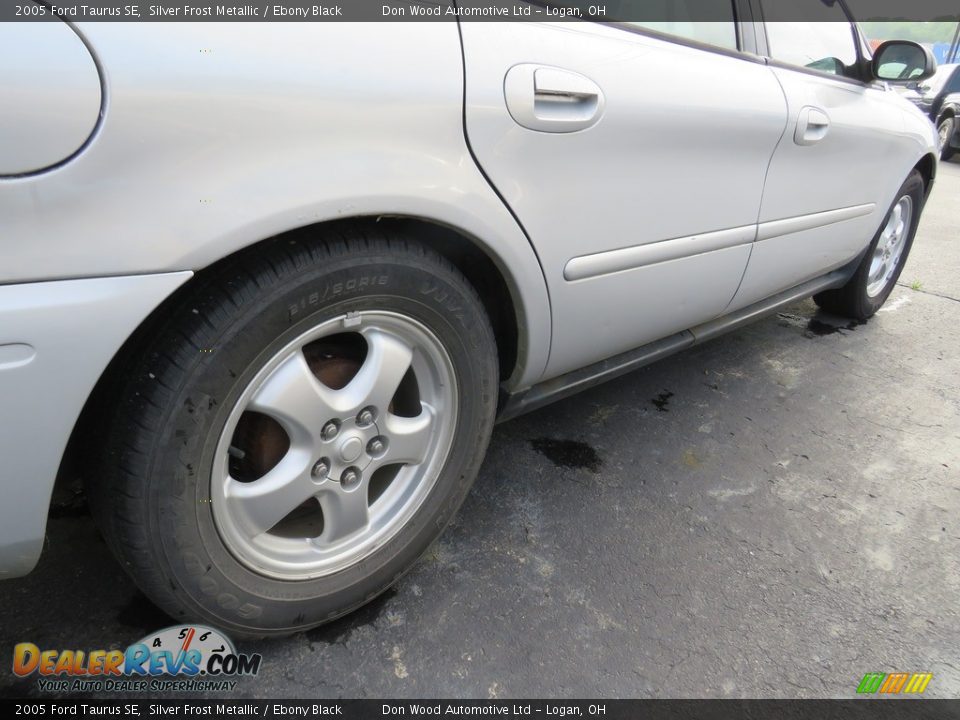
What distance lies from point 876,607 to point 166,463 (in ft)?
5.69

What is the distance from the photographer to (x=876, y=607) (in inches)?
67.8

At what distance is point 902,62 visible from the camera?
9.11 ft

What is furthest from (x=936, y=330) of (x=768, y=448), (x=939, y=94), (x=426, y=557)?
(x=939, y=94)

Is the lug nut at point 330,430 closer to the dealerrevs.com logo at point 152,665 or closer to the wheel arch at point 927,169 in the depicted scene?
the dealerrevs.com logo at point 152,665

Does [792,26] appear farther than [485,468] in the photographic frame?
Yes

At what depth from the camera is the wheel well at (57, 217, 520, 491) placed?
3.65ft

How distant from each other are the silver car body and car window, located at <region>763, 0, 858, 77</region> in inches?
14.1

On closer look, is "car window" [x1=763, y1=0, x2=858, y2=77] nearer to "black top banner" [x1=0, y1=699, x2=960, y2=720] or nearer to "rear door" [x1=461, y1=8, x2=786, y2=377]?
"rear door" [x1=461, y1=8, x2=786, y2=377]

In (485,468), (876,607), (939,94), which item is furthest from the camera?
(939,94)

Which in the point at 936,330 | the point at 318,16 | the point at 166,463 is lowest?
the point at 936,330

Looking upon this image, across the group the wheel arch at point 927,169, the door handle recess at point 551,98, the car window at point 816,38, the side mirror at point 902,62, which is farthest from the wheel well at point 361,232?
the wheel arch at point 927,169

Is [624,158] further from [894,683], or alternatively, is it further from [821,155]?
[894,683]

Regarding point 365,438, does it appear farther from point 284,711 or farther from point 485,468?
point 485,468

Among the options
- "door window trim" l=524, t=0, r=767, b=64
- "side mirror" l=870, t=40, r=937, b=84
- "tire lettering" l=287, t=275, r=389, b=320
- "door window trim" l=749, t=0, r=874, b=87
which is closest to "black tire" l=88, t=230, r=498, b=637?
"tire lettering" l=287, t=275, r=389, b=320
